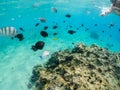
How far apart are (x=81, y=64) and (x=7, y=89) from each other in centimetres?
566

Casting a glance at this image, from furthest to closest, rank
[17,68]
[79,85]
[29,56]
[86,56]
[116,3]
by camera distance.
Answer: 1. [29,56]
2. [17,68]
3. [86,56]
4. [79,85]
5. [116,3]

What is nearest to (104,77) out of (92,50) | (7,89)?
(92,50)

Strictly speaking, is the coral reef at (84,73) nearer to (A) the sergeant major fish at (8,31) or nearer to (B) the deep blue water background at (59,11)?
(A) the sergeant major fish at (8,31)

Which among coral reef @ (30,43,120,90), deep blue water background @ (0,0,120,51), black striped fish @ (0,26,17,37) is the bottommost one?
deep blue water background @ (0,0,120,51)

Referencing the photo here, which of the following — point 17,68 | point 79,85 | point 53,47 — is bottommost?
point 53,47

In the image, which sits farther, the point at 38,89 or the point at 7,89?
the point at 7,89

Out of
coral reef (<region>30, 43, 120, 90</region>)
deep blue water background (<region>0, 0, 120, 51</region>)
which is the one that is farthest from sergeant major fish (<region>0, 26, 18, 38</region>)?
deep blue water background (<region>0, 0, 120, 51</region>)

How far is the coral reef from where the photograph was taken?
7289 millimetres

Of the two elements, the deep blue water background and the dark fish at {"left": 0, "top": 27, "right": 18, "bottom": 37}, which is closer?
the dark fish at {"left": 0, "top": 27, "right": 18, "bottom": 37}

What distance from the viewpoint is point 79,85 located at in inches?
277

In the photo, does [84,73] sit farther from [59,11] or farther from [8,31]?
[59,11]

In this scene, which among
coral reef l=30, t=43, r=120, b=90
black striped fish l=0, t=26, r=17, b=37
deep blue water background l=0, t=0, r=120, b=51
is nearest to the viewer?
coral reef l=30, t=43, r=120, b=90

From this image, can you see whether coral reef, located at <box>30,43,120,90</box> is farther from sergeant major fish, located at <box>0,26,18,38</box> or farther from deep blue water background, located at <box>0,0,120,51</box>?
deep blue water background, located at <box>0,0,120,51</box>

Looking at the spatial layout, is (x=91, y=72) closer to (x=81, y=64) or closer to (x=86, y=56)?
(x=81, y=64)
